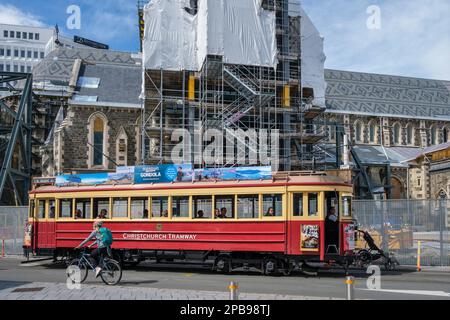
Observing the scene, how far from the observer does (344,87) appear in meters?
61.7

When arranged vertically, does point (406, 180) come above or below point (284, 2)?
below

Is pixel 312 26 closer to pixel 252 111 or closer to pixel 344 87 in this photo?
pixel 252 111

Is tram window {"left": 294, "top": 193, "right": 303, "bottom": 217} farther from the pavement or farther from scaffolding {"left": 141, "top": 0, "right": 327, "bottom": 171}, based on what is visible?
scaffolding {"left": 141, "top": 0, "right": 327, "bottom": 171}

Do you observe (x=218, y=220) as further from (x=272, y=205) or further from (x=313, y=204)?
(x=313, y=204)

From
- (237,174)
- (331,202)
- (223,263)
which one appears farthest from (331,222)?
(223,263)

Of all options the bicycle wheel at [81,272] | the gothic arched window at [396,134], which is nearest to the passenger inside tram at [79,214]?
the bicycle wheel at [81,272]

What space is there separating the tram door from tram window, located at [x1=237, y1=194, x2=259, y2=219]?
6.94 ft

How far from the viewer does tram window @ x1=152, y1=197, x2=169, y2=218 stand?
58.7 feet

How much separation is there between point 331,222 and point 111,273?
262 inches

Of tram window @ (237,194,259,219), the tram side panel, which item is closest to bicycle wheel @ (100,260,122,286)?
the tram side panel

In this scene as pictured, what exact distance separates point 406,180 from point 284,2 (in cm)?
2235

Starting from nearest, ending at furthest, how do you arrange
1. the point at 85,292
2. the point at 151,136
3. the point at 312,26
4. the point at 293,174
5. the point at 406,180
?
the point at 85,292 < the point at 293,174 < the point at 151,136 < the point at 312,26 < the point at 406,180
